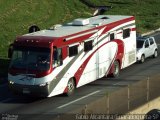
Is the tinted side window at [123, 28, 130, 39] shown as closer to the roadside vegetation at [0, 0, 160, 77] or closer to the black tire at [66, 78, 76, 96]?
the black tire at [66, 78, 76, 96]

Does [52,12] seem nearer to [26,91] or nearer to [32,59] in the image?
[32,59]

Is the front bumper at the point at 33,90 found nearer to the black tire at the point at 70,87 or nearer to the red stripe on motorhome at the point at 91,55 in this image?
the black tire at the point at 70,87

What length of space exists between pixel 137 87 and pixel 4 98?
24.3ft

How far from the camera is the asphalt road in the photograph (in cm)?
2430

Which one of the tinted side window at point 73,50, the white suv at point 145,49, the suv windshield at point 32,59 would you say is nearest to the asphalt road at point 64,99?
the suv windshield at point 32,59

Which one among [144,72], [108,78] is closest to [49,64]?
[108,78]

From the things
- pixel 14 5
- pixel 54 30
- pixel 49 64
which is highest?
pixel 14 5

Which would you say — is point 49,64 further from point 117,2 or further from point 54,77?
point 117,2

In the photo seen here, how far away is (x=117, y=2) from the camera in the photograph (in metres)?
65.1

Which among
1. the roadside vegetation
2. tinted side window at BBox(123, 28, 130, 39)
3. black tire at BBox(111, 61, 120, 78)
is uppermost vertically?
the roadside vegetation

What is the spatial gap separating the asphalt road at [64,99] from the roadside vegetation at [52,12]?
10704 mm

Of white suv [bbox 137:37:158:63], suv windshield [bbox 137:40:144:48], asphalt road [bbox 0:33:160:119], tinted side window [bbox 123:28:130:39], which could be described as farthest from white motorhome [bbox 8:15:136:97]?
suv windshield [bbox 137:40:144:48]

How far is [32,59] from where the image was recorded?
25.2 m

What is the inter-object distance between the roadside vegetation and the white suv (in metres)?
9.44
